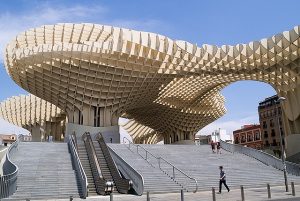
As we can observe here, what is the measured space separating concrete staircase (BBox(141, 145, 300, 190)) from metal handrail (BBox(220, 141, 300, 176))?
0.63m

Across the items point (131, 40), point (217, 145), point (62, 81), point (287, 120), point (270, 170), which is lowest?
point (270, 170)

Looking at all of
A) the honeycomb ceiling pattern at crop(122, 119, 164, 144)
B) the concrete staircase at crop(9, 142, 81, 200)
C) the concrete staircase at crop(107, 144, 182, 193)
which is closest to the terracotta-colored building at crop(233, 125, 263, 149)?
the honeycomb ceiling pattern at crop(122, 119, 164, 144)

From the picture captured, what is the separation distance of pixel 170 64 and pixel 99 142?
17859 millimetres

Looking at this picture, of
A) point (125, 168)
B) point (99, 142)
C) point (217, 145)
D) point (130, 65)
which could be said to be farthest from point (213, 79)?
point (125, 168)

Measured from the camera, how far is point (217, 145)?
3123 cm

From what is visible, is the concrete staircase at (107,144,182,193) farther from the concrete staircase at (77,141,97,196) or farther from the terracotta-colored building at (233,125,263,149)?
the terracotta-colored building at (233,125,263,149)

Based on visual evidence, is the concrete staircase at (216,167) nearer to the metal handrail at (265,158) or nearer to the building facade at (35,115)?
the metal handrail at (265,158)

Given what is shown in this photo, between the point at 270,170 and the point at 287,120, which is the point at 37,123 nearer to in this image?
the point at 287,120

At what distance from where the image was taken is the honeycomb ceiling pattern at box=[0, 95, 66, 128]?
229 feet

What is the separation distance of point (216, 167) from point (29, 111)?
5541 cm

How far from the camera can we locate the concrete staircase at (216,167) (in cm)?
2197

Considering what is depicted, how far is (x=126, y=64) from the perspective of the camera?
134 ft

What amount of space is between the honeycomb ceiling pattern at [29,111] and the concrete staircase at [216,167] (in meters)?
43.7

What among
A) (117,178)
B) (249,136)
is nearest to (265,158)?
(117,178)
